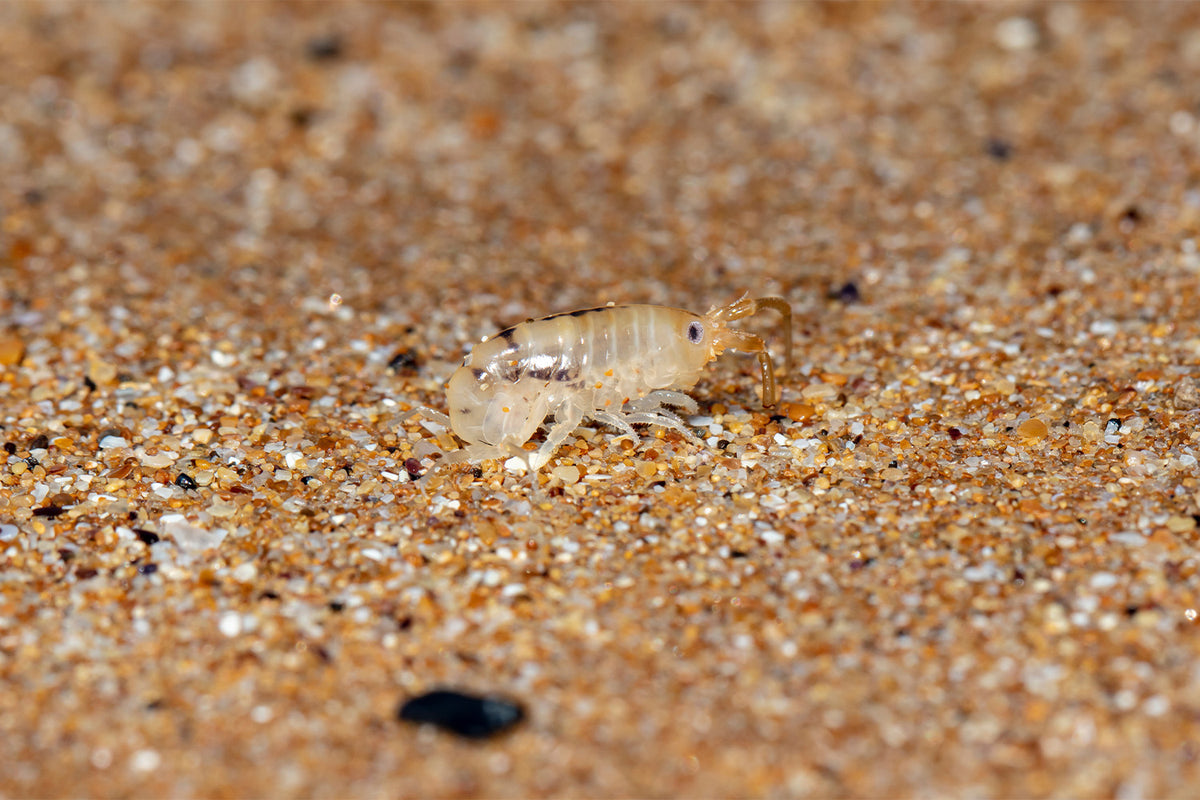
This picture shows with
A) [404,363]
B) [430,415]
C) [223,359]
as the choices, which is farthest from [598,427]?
[223,359]

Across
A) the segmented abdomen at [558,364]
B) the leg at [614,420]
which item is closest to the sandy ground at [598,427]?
the leg at [614,420]

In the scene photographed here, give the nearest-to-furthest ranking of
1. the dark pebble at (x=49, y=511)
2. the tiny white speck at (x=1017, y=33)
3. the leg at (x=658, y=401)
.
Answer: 1. the dark pebble at (x=49, y=511)
2. the leg at (x=658, y=401)
3. the tiny white speck at (x=1017, y=33)

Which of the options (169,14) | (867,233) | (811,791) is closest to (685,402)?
(811,791)

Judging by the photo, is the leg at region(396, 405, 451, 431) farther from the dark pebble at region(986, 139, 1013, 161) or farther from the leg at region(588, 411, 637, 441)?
the dark pebble at region(986, 139, 1013, 161)

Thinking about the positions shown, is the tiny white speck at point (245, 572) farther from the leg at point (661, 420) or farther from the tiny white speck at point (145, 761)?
the leg at point (661, 420)

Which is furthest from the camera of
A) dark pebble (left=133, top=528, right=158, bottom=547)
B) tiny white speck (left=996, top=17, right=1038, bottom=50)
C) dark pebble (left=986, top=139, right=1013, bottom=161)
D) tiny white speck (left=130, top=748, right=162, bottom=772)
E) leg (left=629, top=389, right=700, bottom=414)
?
tiny white speck (left=996, top=17, right=1038, bottom=50)

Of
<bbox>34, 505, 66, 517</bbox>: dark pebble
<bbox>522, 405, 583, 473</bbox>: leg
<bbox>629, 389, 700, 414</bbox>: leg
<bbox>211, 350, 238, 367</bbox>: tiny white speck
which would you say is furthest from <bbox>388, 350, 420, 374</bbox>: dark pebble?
<bbox>34, 505, 66, 517</bbox>: dark pebble
